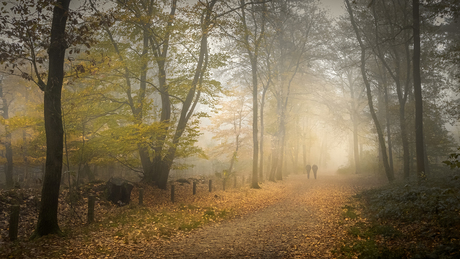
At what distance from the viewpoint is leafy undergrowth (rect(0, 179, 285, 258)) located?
6.11 m

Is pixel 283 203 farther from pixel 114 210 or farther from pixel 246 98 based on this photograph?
pixel 246 98

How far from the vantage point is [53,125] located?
23.1 ft

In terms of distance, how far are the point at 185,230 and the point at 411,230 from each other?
21.6ft

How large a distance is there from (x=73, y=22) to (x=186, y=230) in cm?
737

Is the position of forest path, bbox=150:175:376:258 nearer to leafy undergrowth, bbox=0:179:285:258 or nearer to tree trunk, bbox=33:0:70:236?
leafy undergrowth, bbox=0:179:285:258

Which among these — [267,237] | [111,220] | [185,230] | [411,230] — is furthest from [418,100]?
[111,220]

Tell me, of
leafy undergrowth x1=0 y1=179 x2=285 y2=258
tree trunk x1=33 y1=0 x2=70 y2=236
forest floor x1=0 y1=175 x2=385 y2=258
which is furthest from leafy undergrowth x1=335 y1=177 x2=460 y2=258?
tree trunk x1=33 y1=0 x2=70 y2=236

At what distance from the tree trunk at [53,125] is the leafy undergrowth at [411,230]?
317 inches

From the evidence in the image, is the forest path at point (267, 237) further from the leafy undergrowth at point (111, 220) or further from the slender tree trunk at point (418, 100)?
the slender tree trunk at point (418, 100)

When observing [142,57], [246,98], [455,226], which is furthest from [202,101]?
[455,226]

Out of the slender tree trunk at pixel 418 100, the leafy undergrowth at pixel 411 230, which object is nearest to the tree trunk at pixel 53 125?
the leafy undergrowth at pixel 411 230

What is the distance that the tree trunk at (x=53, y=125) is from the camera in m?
6.94

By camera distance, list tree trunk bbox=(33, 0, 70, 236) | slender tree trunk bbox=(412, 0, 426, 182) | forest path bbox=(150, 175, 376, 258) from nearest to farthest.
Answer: forest path bbox=(150, 175, 376, 258)
tree trunk bbox=(33, 0, 70, 236)
slender tree trunk bbox=(412, 0, 426, 182)

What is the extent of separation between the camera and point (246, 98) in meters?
25.6
